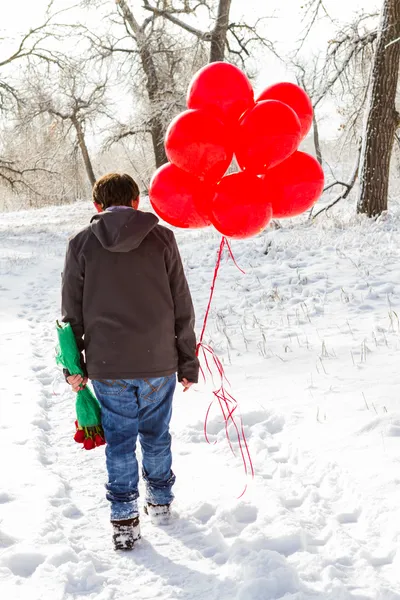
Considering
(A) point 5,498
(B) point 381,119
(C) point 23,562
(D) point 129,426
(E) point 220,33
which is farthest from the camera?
(E) point 220,33

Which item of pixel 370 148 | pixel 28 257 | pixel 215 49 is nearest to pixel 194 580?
pixel 370 148

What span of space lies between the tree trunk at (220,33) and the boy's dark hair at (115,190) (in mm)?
11804

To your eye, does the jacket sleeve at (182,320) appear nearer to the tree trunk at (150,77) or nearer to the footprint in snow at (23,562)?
the footprint in snow at (23,562)

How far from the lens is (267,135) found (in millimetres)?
Result: 2941

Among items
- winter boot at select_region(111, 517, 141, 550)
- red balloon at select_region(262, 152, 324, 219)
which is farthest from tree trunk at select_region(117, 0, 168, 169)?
winter boot at select_region(111, 517, 141, 550)

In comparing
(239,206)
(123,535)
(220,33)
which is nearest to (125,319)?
(239,206)

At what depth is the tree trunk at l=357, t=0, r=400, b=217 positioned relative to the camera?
9844 mm

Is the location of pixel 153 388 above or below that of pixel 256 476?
above

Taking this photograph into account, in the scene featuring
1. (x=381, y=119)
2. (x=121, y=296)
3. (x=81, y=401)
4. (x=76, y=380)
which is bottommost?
(x=81, y=401)

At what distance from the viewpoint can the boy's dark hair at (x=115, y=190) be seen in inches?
115

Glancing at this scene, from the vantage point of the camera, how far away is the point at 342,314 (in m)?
6.34

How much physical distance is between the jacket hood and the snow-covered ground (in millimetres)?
1540

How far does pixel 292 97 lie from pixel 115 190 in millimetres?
1187

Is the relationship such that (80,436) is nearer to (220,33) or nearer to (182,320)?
(182,320)
